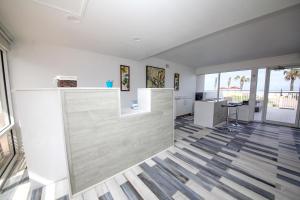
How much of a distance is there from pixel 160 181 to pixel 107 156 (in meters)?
0.90

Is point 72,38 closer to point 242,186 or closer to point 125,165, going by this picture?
point 125,165

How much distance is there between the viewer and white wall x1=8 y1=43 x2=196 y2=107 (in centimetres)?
248

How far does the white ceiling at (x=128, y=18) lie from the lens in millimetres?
1453

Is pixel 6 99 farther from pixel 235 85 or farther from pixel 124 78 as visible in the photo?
pixel 235 85

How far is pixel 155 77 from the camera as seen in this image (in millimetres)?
4789

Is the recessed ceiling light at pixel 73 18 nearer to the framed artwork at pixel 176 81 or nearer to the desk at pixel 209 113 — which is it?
the desk at pixel 209 113

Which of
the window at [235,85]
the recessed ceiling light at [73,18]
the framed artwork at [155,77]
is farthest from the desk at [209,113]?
the recessed ceiling light at [73,18]

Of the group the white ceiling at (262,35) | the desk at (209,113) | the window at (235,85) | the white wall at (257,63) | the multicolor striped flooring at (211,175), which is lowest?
the multicolor striped flooring at (211,175)

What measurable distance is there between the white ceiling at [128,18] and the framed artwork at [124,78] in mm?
1384

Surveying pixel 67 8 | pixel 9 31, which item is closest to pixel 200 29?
pixel 67 8

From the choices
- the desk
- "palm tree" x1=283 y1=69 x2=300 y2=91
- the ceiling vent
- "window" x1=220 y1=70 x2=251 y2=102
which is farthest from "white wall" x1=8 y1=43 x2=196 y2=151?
"palm tree" x1=283 y1=69 x2=300 y2=91

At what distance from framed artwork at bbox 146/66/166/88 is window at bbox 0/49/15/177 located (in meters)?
3.56

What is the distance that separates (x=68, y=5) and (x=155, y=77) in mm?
3560

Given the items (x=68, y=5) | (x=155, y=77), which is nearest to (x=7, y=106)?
(x=68, y=5)
